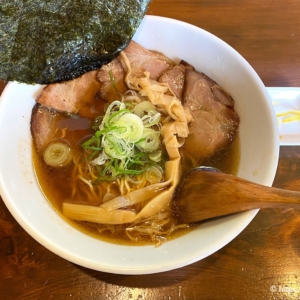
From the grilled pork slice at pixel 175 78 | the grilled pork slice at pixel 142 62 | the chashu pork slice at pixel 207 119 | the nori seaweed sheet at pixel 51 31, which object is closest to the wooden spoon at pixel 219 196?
the chashu pork slice at pixel 207 119

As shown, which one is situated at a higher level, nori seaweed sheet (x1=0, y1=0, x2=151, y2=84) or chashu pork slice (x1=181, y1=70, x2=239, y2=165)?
nori seaweed sheet (x1=0, y1=0, x2=151, y2=84)

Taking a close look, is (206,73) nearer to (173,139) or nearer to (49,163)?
(173,139)

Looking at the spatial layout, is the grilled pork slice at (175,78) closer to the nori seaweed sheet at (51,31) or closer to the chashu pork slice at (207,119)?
the chashu pork slice at (207,119)

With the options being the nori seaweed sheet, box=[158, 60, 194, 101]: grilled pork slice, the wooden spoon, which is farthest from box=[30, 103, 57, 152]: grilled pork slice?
the wooden spoon

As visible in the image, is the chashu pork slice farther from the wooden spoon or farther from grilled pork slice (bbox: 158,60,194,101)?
the wooden spoon

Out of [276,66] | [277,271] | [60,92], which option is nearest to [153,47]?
[60,92]

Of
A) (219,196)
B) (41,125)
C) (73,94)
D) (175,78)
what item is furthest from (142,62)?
(219,196)

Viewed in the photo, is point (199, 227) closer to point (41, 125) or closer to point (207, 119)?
point (207, 119)
